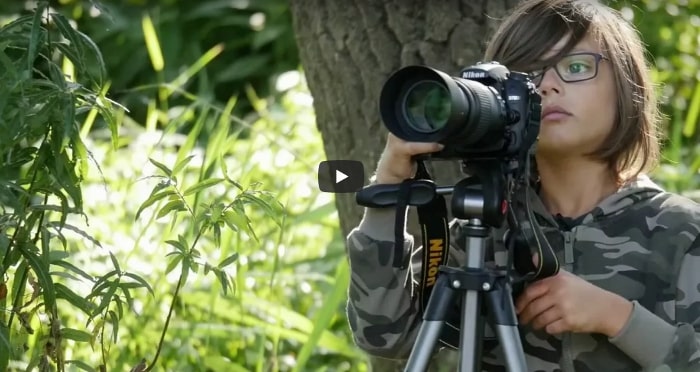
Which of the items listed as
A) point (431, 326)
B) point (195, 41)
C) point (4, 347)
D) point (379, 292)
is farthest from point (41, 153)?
point (195, 41)

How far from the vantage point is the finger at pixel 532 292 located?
208cm

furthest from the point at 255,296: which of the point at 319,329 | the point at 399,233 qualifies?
the point at 399,233

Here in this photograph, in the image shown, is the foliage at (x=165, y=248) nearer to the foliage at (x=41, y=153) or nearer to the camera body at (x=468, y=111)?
the foliage at (x=41, y=153)

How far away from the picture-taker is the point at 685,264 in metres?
2.18

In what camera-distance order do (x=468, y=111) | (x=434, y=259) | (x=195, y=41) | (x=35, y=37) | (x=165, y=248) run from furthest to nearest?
(x=195, y=41), (x=165, y=248), (x=434, y=259), (x=35, y=37), (x=468, y=111)

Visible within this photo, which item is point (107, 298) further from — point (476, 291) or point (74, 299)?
point (476, 291)

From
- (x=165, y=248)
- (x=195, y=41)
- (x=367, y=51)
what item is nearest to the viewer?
(x=367, y=51)

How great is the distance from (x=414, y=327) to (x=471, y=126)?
0.55 meters

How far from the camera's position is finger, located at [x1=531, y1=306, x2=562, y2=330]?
2.09 metres

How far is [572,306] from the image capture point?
2.08 metres

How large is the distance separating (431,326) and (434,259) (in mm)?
214

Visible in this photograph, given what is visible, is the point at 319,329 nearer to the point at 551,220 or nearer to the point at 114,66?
the point at 551,220

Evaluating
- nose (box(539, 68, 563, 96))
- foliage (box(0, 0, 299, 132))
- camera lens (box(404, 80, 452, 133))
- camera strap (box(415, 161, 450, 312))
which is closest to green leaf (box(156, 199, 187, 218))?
camera strap (box(415, 161, 450, 312))

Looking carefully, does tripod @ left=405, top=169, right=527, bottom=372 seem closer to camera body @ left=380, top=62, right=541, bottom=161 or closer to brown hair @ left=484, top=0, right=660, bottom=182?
camera body @ left=380, top=62, right=541, bottom=161
